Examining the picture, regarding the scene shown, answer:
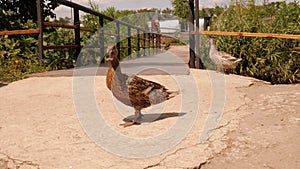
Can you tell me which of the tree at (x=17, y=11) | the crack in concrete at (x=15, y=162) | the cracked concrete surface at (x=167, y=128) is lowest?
the crack in concrete at (x=15, y=162)

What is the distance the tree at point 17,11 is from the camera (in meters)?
7.25

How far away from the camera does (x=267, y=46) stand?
613 centimetres

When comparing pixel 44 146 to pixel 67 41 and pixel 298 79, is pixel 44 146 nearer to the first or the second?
pixel 298 79

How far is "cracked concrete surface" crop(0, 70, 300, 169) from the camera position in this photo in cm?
235

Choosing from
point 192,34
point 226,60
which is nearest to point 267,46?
point 226,60

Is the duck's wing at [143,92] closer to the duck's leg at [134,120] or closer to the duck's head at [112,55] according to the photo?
the duck's leg at [134,120]

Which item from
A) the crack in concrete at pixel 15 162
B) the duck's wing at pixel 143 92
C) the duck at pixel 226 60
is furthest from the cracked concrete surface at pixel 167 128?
the duck at pixel 226 60

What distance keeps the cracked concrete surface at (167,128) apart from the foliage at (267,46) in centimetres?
160

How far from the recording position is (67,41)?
27.2ft

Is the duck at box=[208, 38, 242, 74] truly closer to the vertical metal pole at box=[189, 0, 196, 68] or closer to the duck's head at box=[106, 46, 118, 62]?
the vertical metal pole at box=[189, 0, 196, 68]

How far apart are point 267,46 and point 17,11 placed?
5.27 metres

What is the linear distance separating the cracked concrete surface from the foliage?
1598 millimetres

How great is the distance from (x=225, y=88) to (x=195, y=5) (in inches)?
102

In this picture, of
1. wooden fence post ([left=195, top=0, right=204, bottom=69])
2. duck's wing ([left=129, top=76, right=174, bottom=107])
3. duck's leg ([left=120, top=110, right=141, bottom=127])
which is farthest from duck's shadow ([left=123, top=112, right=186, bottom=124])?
wooden fence post ([left=195, top=0, right=204, bottom=69])
